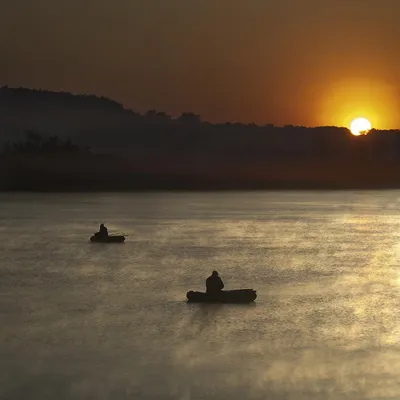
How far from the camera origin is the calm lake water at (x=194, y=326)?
2034cm

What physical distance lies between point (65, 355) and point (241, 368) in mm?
4449

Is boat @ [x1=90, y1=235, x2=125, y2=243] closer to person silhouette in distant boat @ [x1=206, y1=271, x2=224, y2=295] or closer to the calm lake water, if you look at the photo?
the calm lake water

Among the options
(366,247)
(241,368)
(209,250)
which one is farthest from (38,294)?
(366,247)

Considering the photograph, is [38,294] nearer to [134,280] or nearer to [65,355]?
[134,280]

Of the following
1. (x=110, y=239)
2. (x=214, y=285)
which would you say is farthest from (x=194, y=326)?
(x=110, y=239)

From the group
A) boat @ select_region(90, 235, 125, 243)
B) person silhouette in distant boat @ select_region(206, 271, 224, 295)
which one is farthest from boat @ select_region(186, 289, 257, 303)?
boat @ select_region(90, 235, 125, 243)

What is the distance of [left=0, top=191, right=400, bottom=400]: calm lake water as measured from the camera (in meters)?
20.3

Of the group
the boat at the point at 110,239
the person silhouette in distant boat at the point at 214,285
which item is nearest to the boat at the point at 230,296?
the person silhouette in distant boat at the point at 214,285

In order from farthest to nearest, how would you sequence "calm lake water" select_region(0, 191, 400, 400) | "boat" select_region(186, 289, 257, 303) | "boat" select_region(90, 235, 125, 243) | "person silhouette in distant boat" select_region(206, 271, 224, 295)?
"boat" select_region(90, 235, 125, 243) < "boat" select_region(186, 289, 257, 303) < "person silhouette in distant boat" select_region(206, 271, 224, 295) < "calm lake water" select_region(0, 191, 400, 400)

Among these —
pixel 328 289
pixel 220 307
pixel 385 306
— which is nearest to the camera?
pixel 220 307

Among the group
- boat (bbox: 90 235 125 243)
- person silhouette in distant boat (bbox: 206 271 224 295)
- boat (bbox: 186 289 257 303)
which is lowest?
boat (bbox: 90 235 125 243)

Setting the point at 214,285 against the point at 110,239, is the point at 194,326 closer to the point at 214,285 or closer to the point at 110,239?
the point at 214,285

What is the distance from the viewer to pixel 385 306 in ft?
109

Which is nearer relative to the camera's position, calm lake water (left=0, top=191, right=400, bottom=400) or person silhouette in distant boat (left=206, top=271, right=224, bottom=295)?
calm lake water (left=0, top=191, right=400, bottom=400)
